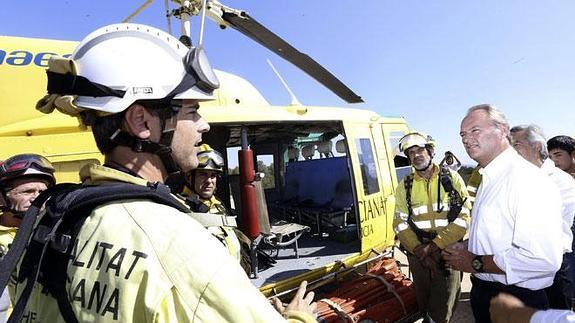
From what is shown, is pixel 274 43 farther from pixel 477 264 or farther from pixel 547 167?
pixel 477 264

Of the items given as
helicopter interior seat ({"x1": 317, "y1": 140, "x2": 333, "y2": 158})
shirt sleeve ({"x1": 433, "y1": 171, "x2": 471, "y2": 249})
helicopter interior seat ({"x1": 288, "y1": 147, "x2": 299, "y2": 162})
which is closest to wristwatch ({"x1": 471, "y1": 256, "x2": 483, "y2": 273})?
shirt sleeve ({"x1": 433, "y1": 171, "x2": 471, "y2": 249})

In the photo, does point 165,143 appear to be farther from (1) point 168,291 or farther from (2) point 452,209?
(2) point 452,209

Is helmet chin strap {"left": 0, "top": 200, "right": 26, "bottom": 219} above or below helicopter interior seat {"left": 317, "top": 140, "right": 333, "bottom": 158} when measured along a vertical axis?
below

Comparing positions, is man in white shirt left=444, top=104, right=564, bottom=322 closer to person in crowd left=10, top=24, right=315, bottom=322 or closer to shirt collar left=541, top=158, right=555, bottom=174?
shirt collar left=541, top=158, right=555, bottom=174

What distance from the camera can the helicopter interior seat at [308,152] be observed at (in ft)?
24.1

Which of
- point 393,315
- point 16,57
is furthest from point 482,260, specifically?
point 16,57

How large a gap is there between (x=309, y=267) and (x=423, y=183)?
5.52ft

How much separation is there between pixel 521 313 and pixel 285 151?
601cm

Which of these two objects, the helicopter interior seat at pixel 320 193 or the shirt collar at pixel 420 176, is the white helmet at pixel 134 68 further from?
the helicopter interior seat at pixel 320 193

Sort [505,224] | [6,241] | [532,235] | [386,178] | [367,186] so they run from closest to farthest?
1. [532,235]
2. [505,224]
3. [6,241]
4. [367,186]
5. [386,178]

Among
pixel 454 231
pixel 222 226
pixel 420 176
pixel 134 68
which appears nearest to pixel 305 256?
pixel 420 176

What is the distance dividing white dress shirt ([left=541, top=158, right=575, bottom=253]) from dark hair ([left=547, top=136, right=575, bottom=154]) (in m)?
1.13

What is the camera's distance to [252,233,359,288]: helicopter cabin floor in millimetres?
4341

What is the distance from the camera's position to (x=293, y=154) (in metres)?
7.59
